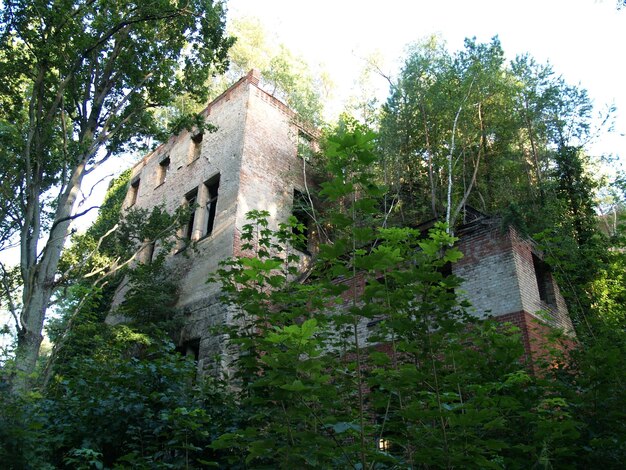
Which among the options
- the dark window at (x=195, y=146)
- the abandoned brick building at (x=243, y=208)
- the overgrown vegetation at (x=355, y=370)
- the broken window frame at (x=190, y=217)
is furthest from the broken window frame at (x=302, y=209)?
the dark window at (x=195, y=146)

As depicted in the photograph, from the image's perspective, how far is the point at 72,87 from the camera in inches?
424

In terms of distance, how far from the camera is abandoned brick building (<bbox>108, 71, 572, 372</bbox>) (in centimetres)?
1011

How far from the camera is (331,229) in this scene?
645 inches

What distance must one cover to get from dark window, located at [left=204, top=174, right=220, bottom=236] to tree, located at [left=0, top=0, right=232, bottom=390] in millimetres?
3739

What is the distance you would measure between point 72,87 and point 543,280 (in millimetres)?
11811

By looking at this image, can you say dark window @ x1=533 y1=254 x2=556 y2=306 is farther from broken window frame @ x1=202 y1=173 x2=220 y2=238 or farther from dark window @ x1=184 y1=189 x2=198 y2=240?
dark window @ x1=184 y1=189 x2=198 y2=240

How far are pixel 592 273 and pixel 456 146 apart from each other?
6131mm

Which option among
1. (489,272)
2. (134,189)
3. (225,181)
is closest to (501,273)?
(489,272)

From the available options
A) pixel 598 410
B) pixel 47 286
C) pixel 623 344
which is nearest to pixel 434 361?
pixel 598 410

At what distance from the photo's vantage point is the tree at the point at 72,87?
30.9ft

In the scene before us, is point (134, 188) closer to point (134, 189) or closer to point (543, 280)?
point (134, 189)

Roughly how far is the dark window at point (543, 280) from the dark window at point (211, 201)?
953cm

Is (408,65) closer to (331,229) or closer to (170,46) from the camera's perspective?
(331,229)

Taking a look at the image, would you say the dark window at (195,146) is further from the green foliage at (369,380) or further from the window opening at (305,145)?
the green foliage at (369,380)
